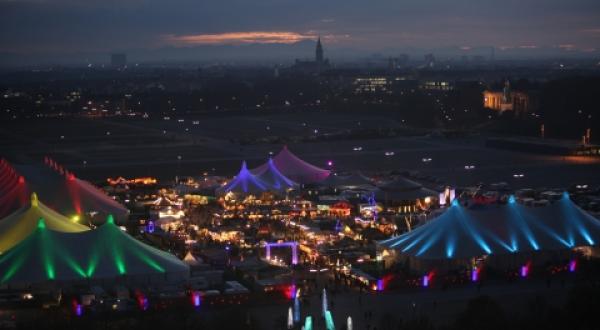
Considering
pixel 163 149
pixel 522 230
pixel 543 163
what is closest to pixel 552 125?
pixel 543 163

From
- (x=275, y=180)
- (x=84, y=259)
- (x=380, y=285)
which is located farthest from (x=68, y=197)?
(x=380, y=285)

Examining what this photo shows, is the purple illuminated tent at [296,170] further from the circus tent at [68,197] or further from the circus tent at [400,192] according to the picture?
the circus tent at [68,197]

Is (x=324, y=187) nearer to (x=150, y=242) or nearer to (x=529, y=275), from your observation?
(x=150, y=242)

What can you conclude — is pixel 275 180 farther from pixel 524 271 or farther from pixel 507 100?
pixel 507 100

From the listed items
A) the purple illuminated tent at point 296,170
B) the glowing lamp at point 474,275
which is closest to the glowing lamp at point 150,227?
the purple illuminated tent at point 296,170

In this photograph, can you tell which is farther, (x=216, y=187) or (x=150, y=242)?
(x=216, y=187)

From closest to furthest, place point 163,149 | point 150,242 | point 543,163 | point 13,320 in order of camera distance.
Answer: point 13,320, point 150,242, point 543,163, point 163,149
